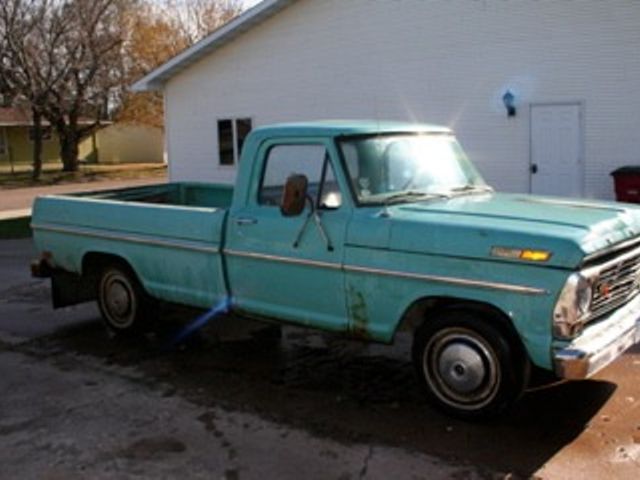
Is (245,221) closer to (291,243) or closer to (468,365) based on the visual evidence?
(291,243)

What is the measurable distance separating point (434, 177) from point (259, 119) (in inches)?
524

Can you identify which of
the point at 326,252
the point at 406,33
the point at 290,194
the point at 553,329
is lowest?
the point at 553,329

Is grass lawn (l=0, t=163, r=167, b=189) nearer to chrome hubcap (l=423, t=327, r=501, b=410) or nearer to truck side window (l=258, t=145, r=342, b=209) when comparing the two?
truck side window (l=258, t=145, r=342, b=209)

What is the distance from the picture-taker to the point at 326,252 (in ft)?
18.3

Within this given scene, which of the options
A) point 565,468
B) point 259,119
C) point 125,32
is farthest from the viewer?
point 125,32

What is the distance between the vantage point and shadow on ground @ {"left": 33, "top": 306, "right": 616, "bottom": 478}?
486cm

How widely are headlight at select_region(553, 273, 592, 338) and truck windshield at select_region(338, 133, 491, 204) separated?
146cm

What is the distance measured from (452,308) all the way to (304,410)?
126 cm

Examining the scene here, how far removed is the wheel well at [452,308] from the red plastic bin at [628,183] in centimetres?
862

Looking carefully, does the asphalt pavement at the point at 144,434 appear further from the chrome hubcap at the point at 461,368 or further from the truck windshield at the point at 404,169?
the truck windshield at the point at 404,169

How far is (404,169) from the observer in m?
5.82

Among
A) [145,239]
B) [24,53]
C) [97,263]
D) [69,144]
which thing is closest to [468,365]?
[145,239]

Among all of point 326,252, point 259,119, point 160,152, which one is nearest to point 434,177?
point 326,252

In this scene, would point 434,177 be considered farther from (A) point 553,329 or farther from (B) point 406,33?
(B) point 406,33
